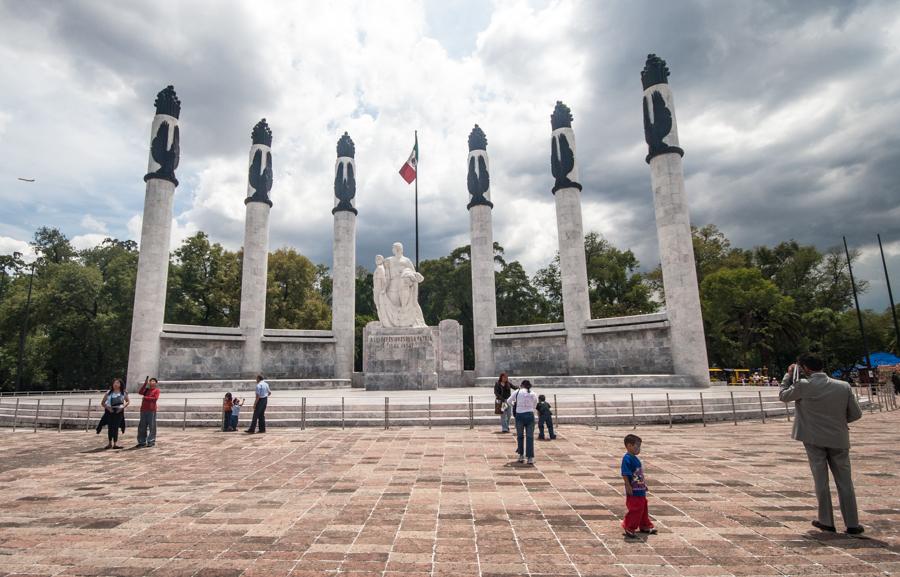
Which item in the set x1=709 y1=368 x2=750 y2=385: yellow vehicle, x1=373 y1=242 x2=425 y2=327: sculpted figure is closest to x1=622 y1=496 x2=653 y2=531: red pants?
x1=373 y1=242 x2=425 y2=327: sculpted figure

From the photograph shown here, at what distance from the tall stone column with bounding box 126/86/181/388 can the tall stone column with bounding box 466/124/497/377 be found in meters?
16.6

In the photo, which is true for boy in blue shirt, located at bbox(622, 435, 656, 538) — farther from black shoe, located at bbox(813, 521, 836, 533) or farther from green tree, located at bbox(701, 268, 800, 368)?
green tree, located at bbox(701, 268, 800, 368)

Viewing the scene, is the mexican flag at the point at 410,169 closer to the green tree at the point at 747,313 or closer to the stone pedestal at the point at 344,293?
the stone pedestal at the point at 344,293

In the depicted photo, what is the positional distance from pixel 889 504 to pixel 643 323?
→ 1788 centimetres

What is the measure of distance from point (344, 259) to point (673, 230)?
18.8 m

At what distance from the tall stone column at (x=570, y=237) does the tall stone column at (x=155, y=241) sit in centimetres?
2112

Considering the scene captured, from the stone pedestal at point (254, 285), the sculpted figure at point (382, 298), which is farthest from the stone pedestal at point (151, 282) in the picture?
the sculpted figure at point (382, 298)

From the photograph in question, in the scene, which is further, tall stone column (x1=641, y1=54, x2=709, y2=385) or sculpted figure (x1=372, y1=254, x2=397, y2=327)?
sculpted figure (x1=372, y1=254, x2=397, y2=327)

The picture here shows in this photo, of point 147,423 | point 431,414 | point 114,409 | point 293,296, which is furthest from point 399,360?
point 293,296

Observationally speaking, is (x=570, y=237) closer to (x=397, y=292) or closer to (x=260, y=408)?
(x=397, y=292)

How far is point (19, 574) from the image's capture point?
3355 mm

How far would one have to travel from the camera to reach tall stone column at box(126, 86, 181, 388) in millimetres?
21828

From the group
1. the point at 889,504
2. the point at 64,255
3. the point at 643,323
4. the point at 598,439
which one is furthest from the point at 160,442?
the point at 64,255

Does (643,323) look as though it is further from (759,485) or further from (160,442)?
(160,442)
